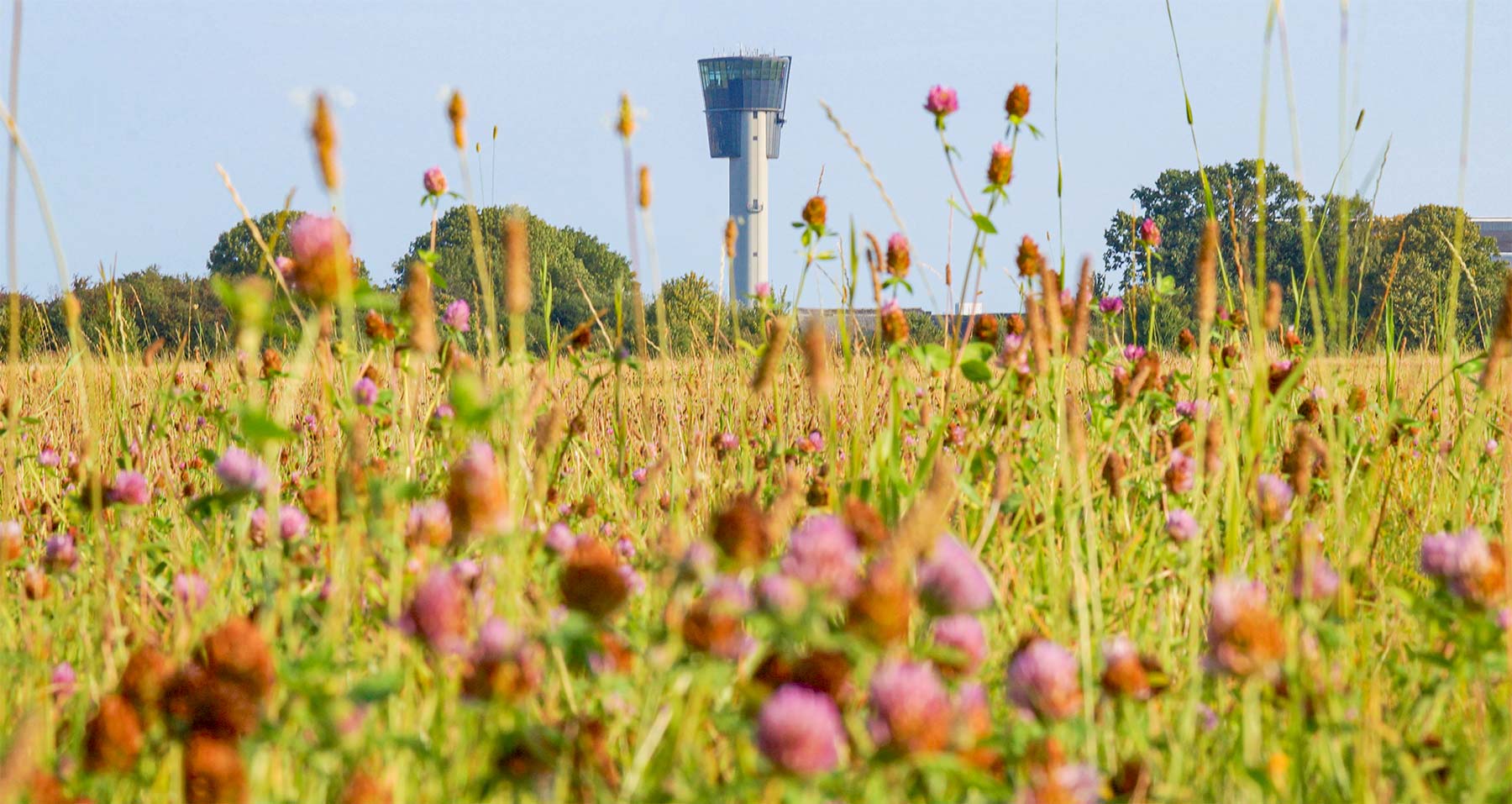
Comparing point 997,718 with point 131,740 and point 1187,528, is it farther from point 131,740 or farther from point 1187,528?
point 131,740

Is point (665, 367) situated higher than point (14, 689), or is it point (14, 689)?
point (665, 367)

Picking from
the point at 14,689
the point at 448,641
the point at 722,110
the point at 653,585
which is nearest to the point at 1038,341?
the point at 653,585

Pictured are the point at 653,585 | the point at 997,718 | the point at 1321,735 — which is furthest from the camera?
the point at 653,585

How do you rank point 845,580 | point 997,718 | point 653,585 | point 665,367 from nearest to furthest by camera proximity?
point 845,580, point 997,718, point 653,585, point 665,367

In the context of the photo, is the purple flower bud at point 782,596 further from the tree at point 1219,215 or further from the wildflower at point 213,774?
the tree at point 1219,215

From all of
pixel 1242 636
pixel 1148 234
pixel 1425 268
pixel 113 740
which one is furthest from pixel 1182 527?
pixel 1425 268

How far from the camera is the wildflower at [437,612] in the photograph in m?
0.76

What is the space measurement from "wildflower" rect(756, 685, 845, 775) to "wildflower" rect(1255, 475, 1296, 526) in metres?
0.86

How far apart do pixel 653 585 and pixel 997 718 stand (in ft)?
1.25

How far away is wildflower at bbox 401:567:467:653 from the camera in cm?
76

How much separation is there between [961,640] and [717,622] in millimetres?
195

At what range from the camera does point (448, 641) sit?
77 centimetres

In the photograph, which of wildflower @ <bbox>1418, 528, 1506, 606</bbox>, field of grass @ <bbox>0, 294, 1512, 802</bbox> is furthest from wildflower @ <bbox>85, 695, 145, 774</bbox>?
wildflower @ <bbox>1418, 528, 1506, 606</bbox>

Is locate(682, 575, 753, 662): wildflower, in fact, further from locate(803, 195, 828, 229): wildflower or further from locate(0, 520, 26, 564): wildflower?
locate(803, 195, 828, 229): wildflower
